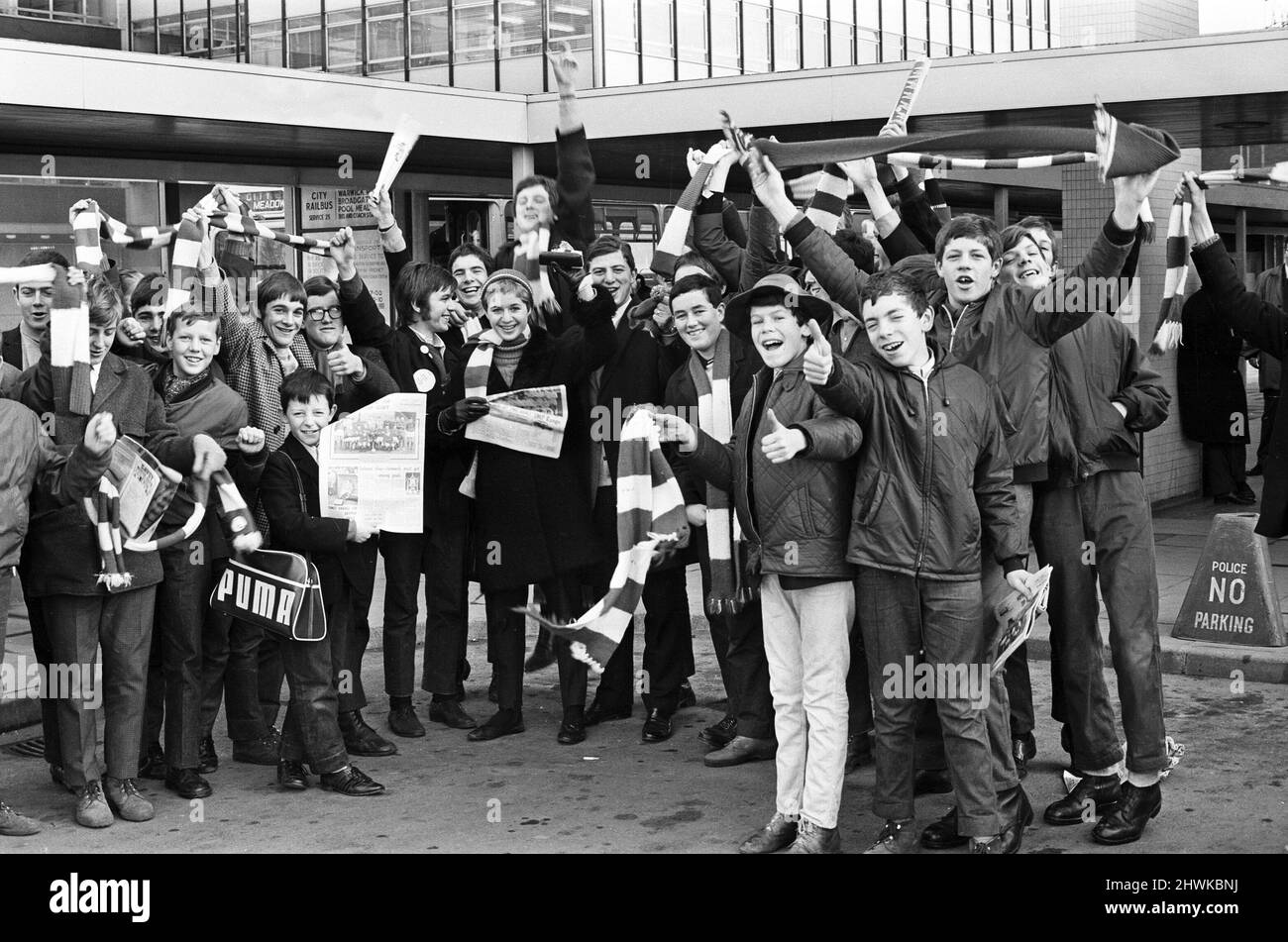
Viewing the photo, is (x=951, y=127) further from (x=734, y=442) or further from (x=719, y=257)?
(x=734, y=442)

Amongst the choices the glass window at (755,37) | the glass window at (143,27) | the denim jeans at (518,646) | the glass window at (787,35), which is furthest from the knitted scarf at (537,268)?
the glass window at (787,35)

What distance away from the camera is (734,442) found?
5.86 m

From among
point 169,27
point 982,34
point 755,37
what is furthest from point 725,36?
point 982,34

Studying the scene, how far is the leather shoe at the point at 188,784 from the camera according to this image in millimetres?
6508

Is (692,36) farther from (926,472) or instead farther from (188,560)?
(926,472)

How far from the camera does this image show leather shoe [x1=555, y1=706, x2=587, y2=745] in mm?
7293

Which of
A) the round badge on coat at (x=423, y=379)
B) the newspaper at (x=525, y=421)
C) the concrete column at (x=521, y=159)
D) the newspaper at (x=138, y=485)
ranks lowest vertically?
the newspaper at (x=138, y=485)

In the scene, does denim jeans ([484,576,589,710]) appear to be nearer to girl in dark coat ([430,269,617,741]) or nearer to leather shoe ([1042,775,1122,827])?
girl in dark coat ([430,269,617,741])

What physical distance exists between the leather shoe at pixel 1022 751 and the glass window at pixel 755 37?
66.0 feet

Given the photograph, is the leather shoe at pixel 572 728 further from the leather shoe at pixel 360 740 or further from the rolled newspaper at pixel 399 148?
the rolled newspaper at pixel 399 148

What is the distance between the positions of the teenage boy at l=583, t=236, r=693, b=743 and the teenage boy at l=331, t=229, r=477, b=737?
2.18 feet

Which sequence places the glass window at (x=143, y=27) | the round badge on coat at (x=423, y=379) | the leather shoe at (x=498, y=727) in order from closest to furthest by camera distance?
the leather shoe at (x=498, y=727) → the round badge on coat at (x=423, y=379) → the glass window at (x=143, y=27)

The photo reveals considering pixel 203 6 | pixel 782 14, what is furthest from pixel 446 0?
pixel 782 14

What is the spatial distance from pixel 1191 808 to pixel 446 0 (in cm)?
1856
